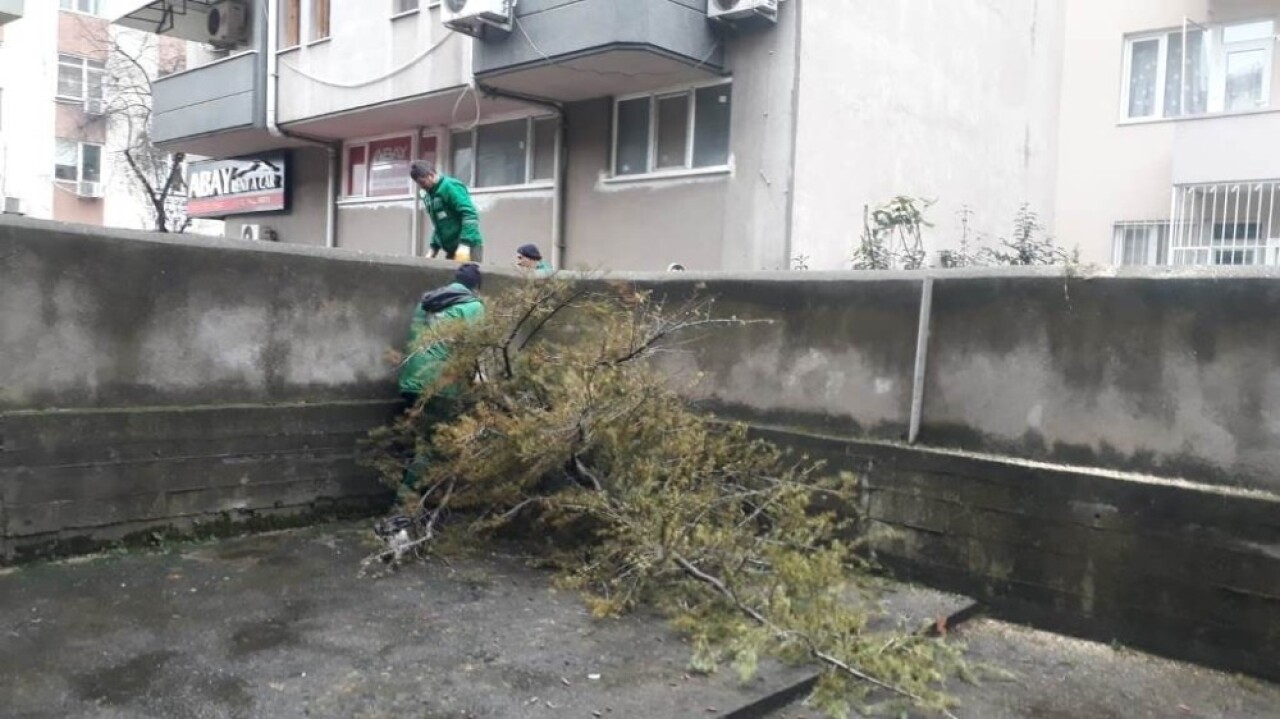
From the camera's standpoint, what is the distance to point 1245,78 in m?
14.5

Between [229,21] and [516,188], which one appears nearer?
[516,188]

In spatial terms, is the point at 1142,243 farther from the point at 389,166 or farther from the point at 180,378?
the point at 180,378

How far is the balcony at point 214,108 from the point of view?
1546 cm

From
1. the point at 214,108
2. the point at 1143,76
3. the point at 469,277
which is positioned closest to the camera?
the point at 469,277

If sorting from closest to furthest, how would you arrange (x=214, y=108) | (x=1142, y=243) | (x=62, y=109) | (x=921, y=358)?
(x=921, y=358) → (x=1142, y=243) → (x=214, y=108) → (x=62, y=109)

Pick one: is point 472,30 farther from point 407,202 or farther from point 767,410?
point 767,410

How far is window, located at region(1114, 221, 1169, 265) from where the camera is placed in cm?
1464

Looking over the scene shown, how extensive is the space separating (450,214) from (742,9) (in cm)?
489

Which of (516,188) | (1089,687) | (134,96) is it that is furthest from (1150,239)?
(134,96)

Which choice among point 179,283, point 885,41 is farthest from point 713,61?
point 179,283

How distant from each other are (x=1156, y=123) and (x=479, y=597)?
1417 cm

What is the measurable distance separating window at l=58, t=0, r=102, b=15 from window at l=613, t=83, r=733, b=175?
2888 centimetres

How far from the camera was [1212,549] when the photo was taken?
417 centimetres

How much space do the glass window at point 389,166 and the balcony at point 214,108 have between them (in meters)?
1.86
